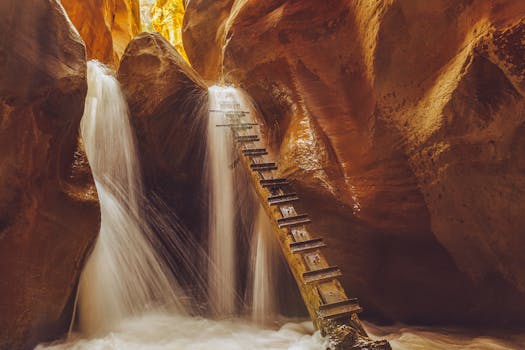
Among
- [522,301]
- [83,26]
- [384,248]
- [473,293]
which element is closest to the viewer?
[522,301]

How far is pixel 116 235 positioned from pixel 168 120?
7.60 ft

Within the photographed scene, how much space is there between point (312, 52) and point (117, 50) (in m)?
9.91

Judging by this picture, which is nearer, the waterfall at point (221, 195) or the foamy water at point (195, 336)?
the foamy water at point (195, 336)

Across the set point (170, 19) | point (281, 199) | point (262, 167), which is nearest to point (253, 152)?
point (262, 167)

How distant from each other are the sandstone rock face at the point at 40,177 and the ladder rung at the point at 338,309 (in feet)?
8.74

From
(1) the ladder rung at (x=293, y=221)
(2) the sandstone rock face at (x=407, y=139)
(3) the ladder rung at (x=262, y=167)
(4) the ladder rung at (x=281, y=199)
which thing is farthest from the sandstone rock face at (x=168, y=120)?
(1) the ladder rung at (x=293, y=221)

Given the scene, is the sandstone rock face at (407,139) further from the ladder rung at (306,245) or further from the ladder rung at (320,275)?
the ladder rung at (320,275)

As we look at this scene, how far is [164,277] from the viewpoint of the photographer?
622cm

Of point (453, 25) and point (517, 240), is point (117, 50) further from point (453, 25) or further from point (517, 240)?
point (517, 240)

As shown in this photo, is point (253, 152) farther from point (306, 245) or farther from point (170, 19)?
point (170, 19)

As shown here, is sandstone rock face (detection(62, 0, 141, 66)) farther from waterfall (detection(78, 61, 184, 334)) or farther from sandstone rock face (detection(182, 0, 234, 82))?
waterfall (detection(78, 61, 184, 334))

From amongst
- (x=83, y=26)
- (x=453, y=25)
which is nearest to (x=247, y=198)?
(x=453, y=25)

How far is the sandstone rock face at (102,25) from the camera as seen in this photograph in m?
10.2

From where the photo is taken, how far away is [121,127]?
20.9 feet
